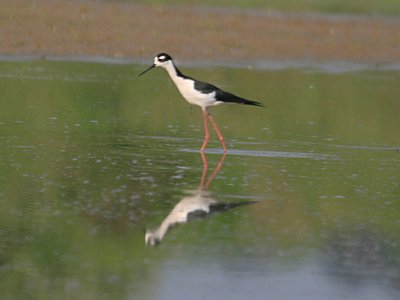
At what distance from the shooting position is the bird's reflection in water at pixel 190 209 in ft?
31.4

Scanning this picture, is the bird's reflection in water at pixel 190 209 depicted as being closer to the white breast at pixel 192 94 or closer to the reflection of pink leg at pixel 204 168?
the reflection of pink leg at pixel 204 168

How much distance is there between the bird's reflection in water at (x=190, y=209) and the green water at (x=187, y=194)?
8 cm

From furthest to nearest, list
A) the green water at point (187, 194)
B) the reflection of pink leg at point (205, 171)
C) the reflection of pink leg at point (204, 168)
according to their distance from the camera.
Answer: the reflection of pink leg at point (204, 168) → the reflection of pink leg at point (205, 171) → the green water at point (187, 194)

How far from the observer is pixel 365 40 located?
29.5 meters

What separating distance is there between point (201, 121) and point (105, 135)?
2504 millimetres

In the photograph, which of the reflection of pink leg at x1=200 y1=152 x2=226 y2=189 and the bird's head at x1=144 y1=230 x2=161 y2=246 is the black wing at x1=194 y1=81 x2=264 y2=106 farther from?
the bird's head at x1=144 y1=230 x2=161 y2=246

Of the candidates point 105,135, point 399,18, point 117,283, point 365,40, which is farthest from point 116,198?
point 399,18

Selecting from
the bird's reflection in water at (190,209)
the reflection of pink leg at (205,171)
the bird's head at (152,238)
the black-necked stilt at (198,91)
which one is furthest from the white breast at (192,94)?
the bird's head at (152,238)

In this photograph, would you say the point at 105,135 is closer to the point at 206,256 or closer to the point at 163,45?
the point at 206,256

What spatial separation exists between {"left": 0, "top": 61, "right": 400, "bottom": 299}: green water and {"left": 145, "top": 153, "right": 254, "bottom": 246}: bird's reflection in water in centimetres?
8

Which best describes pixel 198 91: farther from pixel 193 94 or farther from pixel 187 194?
pixel 187 194

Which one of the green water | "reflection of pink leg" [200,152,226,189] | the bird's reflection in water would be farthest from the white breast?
the bird's reflection in water

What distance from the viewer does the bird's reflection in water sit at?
9573mm

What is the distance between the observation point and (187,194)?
11.3 metres
